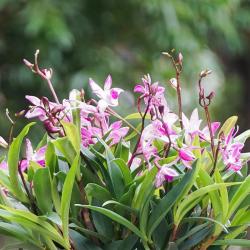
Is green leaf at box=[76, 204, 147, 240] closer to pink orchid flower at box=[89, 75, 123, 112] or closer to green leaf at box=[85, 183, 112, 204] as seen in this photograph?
green leaf at box=[85, 183, 112, 204]

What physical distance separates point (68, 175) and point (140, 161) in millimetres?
151

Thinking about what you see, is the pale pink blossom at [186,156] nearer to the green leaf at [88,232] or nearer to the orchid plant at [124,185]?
the orchid plant at [124,185]

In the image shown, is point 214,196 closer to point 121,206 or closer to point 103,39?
point 121,206

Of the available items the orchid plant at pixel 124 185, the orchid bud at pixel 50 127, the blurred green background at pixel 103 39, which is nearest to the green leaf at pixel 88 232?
the orchid plant at pixel 124 185

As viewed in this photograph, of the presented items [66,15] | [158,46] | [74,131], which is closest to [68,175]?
[74,131]

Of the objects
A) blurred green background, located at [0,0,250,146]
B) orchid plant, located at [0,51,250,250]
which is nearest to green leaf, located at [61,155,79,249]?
orchid plant, located at [0,51,250,250]

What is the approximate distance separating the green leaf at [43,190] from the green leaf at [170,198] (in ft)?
0.37

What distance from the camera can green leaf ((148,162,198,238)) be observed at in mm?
714

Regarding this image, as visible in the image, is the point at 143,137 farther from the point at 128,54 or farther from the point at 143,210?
the point at 128,54

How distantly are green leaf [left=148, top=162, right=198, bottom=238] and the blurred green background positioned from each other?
2365mm

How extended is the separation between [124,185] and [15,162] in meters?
0.12

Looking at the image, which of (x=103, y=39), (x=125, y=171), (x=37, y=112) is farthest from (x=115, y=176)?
(x=103, y=39)

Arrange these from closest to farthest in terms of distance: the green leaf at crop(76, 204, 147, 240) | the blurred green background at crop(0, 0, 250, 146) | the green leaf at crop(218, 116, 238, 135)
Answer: the green leaf at crop(76, 204, 147, 240) → the green leaf at crop(218, 116, 238, 135) → the blurred green background at crop(0, 0, 250, 146)

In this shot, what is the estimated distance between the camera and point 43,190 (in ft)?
2.44
